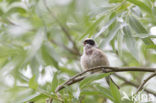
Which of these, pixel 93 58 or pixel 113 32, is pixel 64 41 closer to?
pixel 93 58

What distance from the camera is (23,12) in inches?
150

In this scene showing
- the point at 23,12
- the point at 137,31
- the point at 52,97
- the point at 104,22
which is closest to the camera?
the point at 52,97

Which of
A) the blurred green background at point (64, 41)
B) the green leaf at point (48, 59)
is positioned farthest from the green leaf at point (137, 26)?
the green leaf at point (48, 59)

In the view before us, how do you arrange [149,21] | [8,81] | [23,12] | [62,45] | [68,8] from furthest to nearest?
1. [8,81]
2. [62,45]
3. [23,12]
4. [68,8]
5. [149,21]

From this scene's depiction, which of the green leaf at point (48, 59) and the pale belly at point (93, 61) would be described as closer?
the pale belly at point (93, 61)

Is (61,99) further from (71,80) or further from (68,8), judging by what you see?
(68,8)

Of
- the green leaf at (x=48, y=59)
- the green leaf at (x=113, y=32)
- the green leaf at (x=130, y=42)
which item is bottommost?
the green leaf at (x=130, y=42)

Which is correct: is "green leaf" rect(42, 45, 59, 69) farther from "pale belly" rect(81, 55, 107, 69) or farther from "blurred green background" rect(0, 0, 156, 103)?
"pale belly" rect(81, 55, 107, 69)

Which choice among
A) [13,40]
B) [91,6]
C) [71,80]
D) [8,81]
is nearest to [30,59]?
[13,40]

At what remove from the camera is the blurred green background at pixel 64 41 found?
91.0 inches

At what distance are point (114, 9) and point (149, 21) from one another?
546 millimetres

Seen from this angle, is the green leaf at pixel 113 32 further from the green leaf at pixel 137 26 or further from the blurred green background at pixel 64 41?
the green leaf at pixel 137 26

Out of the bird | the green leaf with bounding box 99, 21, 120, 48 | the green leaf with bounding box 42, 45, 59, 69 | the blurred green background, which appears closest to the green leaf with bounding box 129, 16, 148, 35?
the blurred green background

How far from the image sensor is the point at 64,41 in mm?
4539
